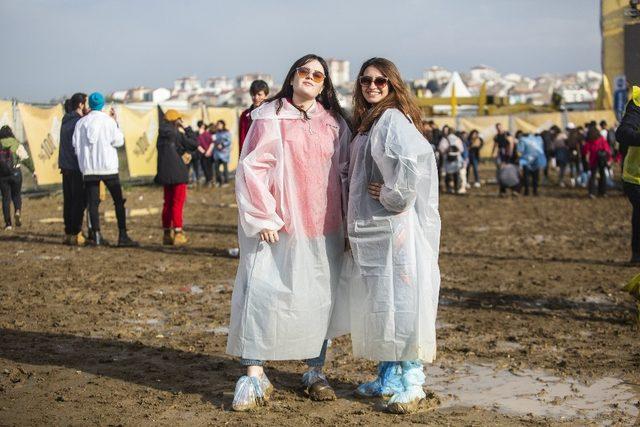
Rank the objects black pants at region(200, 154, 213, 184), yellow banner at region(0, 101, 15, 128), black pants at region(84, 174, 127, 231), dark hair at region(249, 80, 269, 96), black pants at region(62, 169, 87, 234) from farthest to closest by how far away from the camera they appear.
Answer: black pants at region(200, 154, 213, 184)
yellow banner at region(0, 101, 15, 128)
black pants at region(62, 169, 87, 234)
black pants at region(84, 174, 127, 231)
dark hair at region(249, 80, 269, 96)

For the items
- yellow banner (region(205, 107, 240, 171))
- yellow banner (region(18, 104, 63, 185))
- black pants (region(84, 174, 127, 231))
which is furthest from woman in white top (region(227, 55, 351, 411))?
yellow banner (region(205, 107, 240, 171))

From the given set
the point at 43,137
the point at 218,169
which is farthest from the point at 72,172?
the point at 218,169

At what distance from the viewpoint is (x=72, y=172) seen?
1280 cm

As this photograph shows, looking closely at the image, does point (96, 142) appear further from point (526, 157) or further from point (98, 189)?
point (526, 157)

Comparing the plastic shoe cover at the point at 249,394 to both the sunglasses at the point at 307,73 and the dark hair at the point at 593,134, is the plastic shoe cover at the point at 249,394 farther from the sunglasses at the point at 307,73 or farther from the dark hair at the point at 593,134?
the dark hair at the point at 593,134

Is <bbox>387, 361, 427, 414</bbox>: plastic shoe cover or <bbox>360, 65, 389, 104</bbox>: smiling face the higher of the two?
<bbox>360, 65, 389, 104</bbox>: smiling face

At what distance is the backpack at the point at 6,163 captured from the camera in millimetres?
15078

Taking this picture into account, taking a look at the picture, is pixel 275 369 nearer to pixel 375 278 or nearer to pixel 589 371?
pixel 375 278

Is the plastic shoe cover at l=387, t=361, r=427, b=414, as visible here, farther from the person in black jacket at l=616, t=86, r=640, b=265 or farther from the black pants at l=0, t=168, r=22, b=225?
the black pants at l=0, t=168, r=22, b=225

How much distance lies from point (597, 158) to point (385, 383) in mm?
17607

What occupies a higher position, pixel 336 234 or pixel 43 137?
pixel 43 137

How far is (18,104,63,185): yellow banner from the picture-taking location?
67.9 feet

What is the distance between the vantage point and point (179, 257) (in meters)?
12.0

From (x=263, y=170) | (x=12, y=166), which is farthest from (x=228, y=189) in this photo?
(x=263, y=170)
